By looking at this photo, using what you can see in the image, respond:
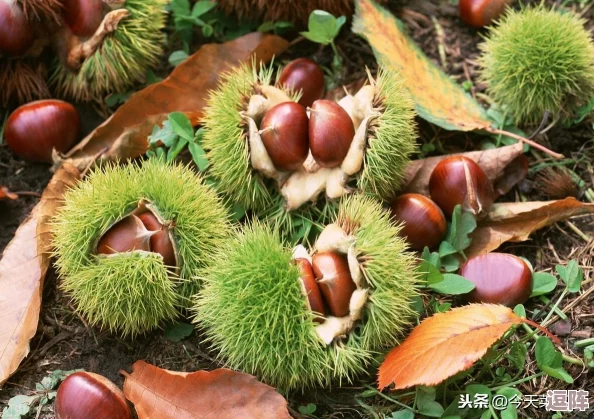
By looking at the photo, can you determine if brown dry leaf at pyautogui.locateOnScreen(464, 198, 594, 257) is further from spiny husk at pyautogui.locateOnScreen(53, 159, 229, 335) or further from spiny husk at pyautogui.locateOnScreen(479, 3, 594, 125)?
spiny husk at pyautogui.locateOnScreen(53, 159, 229, 335)

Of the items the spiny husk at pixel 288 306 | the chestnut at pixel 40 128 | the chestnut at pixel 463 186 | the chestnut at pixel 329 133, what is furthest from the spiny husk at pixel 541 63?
the chestnut at pixel 40 128

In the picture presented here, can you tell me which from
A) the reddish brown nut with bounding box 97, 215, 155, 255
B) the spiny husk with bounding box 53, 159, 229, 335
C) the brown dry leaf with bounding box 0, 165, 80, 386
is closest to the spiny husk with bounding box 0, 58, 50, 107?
the brown dry leaf with bounding box 0, 165, 80, 386

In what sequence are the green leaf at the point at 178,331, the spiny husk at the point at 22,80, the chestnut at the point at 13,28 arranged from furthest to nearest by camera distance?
the spiny husk at the point at 22,80
the chestnut at the point at 13,28
the green leaf at the point at 178,331

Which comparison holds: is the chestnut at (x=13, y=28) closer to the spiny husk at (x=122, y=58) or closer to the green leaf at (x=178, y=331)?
the spiny husk at (x=122, y=58)

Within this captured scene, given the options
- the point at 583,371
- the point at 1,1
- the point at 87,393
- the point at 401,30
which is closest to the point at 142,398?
the point at 87,393

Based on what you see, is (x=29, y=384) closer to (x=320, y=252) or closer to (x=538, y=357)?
(x=320, y=252)

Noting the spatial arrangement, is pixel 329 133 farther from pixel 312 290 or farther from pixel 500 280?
pixel 500 280

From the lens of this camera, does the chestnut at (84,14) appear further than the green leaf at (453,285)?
Yes
